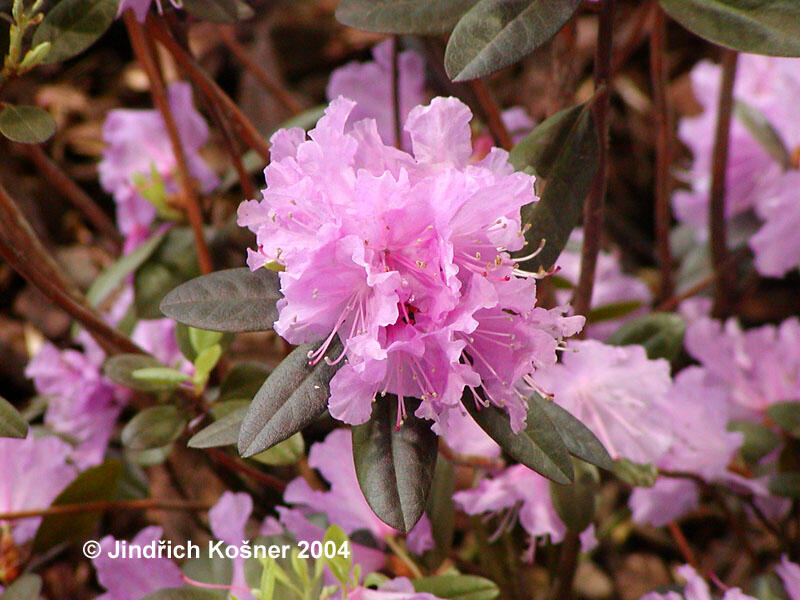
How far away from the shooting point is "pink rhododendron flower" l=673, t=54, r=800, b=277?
1.33 metres

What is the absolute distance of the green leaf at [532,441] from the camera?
726 millimetres

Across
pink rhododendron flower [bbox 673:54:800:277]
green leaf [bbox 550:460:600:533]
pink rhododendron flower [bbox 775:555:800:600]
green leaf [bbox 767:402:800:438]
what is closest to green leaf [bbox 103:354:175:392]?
green leaf [bbox 550:460:600:533]

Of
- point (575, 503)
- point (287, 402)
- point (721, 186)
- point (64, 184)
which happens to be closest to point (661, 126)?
point (721, 186)

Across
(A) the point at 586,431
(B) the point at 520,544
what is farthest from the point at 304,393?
(B) the point at 520,544

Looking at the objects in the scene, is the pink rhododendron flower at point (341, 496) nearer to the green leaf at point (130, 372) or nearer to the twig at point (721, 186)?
the green leaf at point (130, 372)

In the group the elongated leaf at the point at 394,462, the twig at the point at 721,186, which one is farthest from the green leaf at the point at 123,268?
the twig at the point at 721,186

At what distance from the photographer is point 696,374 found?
1191 mm

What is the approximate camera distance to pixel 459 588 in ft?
2.98

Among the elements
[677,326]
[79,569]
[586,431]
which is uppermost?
[586,431]

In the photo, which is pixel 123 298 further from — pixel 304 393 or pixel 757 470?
pixel 757 470

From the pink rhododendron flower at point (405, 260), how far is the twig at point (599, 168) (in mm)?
193

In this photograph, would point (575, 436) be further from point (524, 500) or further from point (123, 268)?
point (123, 268)

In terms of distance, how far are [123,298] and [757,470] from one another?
110 cm

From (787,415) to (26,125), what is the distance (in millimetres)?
1075
